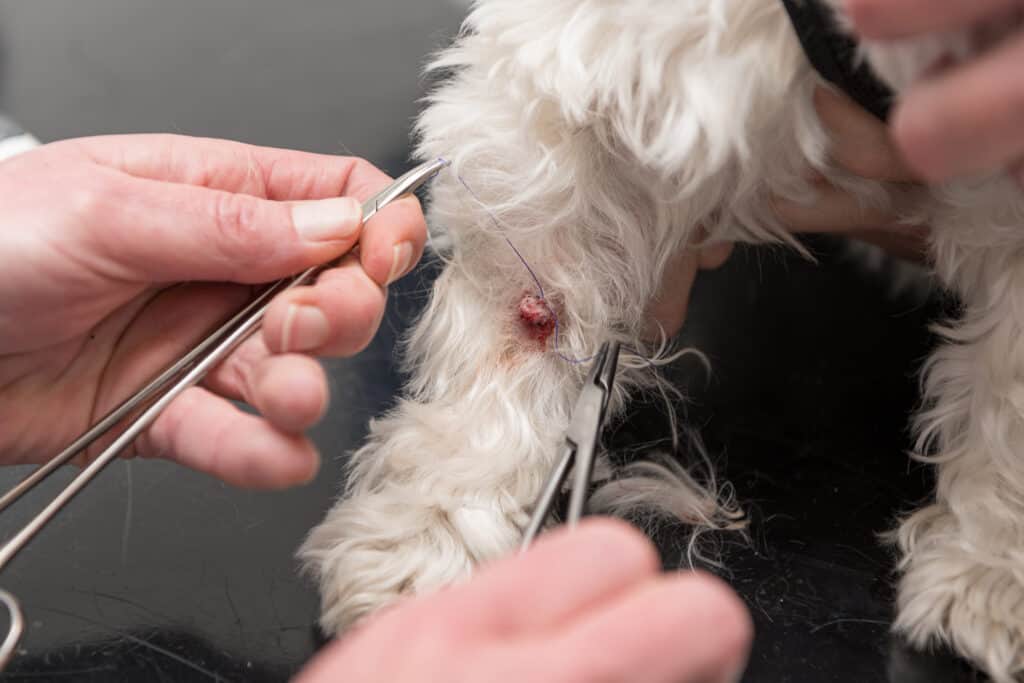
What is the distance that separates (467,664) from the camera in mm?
281

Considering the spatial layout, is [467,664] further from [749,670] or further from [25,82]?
[25,82]

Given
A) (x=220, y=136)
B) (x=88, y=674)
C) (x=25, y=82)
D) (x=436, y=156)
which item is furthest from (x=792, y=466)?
(x=25, y=82)

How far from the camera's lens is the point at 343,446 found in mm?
644

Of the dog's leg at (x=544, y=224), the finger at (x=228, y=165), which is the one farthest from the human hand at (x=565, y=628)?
the finger at (x=228, y=165)

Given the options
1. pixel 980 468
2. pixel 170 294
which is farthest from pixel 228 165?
Answer: pixel 980 468

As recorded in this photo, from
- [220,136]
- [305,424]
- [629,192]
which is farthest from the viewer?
[220,136]

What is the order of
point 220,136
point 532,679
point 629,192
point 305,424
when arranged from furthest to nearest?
point 220,136 < point 629,192 < point 305,424 < point 532,679

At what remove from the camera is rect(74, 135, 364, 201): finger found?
56 centimetres

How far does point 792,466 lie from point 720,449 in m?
0.05

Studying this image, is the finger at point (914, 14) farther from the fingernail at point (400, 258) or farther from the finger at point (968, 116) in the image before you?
the fingernail at point (400, 258)

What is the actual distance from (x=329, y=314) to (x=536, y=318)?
0.16m

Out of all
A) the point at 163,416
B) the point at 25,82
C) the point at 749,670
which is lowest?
the point at 749,670

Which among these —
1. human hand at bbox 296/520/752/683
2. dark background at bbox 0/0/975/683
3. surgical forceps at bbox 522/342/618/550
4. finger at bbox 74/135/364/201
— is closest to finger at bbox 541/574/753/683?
human hand at bbox 296/520/752/683

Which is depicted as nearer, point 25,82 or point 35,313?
point 35,313
